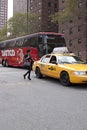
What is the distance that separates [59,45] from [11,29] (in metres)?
61.9

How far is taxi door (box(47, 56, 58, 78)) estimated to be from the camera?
44.2 ft

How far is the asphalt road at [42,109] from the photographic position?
607 centimetres

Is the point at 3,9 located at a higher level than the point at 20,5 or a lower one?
lower

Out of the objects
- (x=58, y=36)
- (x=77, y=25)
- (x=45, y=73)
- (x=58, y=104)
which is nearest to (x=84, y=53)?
(x=77, y=25)

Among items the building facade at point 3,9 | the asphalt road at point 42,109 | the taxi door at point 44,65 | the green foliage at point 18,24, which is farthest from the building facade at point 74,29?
the asphalt road at point 42,109

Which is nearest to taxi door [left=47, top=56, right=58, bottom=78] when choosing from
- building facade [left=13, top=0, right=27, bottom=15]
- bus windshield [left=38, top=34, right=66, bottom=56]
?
bus windshield [left=38, top=34, right=66, bottom=56]

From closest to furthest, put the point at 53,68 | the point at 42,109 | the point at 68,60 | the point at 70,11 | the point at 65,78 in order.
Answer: the point at 42,109
the point at 65,78
the point at 53,68
the point at 68,60
the point at 70,11

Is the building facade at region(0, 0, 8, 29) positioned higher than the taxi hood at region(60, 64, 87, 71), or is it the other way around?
the building facade at region(0, 0, 8, 29)

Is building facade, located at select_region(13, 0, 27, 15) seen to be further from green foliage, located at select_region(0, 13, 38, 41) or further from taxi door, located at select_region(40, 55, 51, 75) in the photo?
taxi door, located at select_region(40, 55, 51, 75)

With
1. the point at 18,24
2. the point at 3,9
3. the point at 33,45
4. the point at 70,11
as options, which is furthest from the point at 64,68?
the point at 3,9

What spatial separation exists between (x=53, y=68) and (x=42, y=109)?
6.12 meters

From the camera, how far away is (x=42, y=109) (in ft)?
25.2

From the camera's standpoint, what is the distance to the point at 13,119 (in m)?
6.59

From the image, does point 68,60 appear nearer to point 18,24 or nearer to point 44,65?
point 44,65
